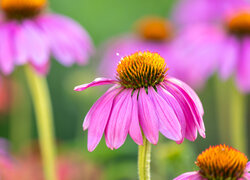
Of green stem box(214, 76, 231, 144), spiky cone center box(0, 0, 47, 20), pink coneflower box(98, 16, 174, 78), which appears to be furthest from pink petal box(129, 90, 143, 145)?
pink coneflower box(98, 16, 174, 78)

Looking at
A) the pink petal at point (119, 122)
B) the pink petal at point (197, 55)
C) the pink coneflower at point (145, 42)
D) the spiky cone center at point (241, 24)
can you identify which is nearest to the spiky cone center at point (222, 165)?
the pink petal at point (119, 122)

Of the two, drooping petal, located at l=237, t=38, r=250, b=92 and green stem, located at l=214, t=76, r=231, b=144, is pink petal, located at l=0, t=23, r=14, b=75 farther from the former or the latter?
green stem, located at l=214, t=76, r=231, b=144

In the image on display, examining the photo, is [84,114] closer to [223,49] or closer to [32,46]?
[223,49]

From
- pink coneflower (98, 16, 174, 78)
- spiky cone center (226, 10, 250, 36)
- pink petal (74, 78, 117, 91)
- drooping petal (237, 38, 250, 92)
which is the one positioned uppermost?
pink coneflower (98, 16, 174, 78)

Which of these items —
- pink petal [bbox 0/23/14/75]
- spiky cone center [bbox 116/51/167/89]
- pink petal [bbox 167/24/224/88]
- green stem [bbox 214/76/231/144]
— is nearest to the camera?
spiky cone center [bbox 116/51/167/89]

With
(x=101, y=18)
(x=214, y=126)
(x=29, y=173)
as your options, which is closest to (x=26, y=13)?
(x=29, y=173)

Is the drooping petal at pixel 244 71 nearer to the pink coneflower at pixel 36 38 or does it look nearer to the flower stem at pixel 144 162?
the pink coneflower at pixel 36 38
